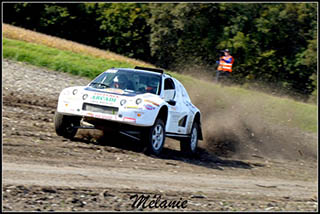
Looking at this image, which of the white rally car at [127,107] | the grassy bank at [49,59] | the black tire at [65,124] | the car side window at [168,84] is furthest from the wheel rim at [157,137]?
the grassy bank at [49,59]

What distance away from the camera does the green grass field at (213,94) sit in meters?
20.3

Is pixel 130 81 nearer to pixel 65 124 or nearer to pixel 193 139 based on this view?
pixel 65 124

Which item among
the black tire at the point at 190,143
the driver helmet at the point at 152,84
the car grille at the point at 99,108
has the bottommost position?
the black tire at the point at 190,143

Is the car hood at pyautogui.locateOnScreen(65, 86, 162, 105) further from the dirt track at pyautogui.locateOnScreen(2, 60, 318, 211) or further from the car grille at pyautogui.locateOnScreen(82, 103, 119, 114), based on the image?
the dirt track at pyautogui.locateOnScreen(2, 60, 318, 211)

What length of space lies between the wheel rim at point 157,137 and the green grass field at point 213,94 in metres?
8.28

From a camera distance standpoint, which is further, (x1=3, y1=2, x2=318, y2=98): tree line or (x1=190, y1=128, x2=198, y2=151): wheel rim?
(x1=3, y1=2, x2=318, y2=98): tree line

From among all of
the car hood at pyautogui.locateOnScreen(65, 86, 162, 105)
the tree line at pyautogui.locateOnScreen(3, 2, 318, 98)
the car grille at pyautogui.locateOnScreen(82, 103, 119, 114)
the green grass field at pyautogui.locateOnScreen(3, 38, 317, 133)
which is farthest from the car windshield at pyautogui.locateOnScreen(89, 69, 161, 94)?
the tree line at pyautogui.locateOnScreen(3, 2, 318, 98)

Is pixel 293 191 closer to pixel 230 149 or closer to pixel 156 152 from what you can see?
pixel 156 152

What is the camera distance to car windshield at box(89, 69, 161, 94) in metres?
10.8

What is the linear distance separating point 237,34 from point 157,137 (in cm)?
3943

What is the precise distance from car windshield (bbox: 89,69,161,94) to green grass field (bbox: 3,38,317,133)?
25.0ft

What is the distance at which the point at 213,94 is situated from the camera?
21.0 m

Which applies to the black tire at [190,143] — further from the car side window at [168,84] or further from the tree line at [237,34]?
the tree line at [237,34]

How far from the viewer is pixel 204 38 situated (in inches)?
1984
